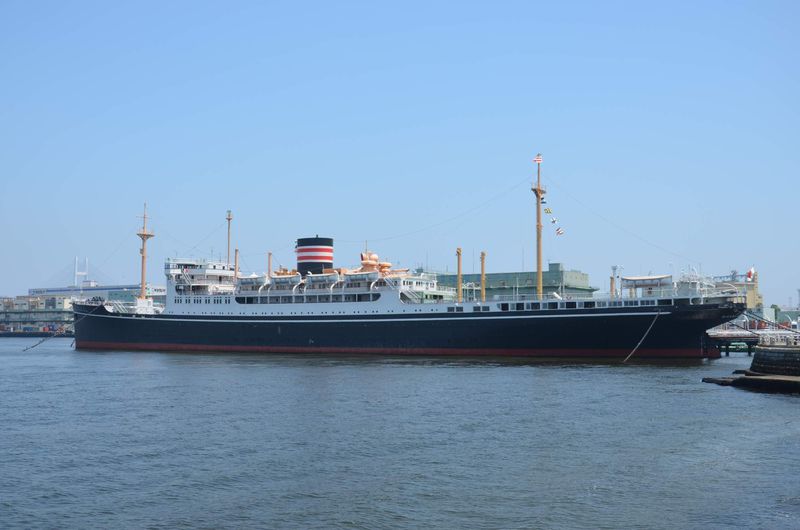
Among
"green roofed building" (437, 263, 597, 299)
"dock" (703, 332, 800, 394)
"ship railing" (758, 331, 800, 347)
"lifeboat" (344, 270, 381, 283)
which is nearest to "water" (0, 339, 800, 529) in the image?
"dock" (703, 332, 800, 394)

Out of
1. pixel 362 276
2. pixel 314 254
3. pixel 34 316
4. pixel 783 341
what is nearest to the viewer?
pixel 783 341

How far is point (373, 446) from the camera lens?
2102cm

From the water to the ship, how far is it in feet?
43.1

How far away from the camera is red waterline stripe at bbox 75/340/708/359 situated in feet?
156

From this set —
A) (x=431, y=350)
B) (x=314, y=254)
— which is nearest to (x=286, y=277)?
(x=314, y=254)

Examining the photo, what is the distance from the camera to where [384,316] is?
56625mm

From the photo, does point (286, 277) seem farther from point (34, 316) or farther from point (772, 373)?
point (34, 316)

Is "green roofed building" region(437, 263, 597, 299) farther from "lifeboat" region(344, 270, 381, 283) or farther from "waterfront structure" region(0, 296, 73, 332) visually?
"waterfront structure" region(0, 296, 73, 332)

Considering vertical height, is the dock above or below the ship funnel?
below

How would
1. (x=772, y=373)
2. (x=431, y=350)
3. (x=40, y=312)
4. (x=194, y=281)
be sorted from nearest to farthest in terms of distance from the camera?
(x=772, y=373) < (x=431, y=350) < (x=194, y=281) < (x=40, y=312)

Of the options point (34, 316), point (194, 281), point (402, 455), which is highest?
point (194, 281)

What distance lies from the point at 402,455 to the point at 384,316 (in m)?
36.8

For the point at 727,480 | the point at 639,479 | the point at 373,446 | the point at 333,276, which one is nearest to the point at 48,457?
the point at 373,446

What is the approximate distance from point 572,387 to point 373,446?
48.6 feet
